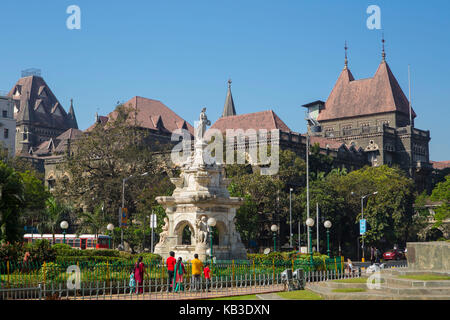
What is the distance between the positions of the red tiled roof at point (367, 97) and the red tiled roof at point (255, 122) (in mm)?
24891

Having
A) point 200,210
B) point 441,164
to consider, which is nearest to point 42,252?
point 200,210

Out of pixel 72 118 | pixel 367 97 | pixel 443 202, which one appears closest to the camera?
pixel 443 202

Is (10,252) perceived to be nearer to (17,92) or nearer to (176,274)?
(176,274)

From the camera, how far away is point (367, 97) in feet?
348

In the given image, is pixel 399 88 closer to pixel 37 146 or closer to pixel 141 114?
pixel 141 114

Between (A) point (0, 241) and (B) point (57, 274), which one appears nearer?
(B) point (57, 274)

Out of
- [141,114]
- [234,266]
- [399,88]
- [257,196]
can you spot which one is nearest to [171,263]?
[234,266]

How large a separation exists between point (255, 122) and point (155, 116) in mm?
16541

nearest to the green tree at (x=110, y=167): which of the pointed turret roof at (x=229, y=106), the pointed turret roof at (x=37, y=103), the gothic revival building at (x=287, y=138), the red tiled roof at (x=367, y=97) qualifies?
the gothic revival building at (x=287, y=138)

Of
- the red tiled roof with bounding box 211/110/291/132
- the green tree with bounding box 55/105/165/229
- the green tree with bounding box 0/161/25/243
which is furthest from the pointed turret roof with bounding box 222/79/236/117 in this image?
the green tree with bounding box 0/161/25/243

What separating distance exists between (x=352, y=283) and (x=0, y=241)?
15913 millimetres

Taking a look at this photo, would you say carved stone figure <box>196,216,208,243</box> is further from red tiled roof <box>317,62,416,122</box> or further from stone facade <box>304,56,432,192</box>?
red tiled roof <box>317,62,416,122</box>

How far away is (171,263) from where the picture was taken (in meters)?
21.4
